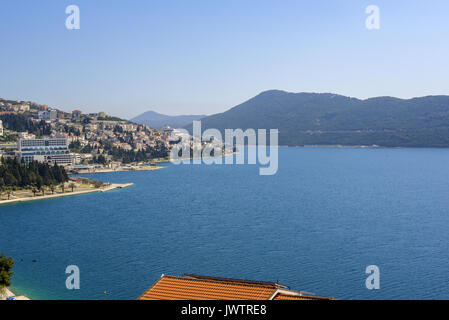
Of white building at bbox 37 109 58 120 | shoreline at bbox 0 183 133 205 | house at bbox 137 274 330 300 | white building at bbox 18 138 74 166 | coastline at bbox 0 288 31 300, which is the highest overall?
white building at bbox 37 109 58 120

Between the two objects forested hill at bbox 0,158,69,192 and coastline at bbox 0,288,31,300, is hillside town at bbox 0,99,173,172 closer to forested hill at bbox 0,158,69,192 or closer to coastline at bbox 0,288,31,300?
forested hill at bbox 0,158,69,192

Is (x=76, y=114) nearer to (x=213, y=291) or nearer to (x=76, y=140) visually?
(x=76, y=140)

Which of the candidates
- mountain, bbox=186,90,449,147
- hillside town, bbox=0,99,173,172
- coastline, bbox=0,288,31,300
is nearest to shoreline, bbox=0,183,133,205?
hillside town, bbox=0,99,173,172

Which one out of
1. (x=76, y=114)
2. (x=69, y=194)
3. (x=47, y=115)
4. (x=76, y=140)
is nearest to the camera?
(x=69, y=194)

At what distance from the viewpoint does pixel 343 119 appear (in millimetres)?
101188

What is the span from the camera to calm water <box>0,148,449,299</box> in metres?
10.7

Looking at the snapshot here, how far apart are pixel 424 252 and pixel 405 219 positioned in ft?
16.6

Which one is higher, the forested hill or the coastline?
the forested hill

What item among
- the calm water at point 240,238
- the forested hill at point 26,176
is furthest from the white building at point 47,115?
the calm water at point 240,238

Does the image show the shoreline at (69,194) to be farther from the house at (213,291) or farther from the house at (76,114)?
the house at (76,114)

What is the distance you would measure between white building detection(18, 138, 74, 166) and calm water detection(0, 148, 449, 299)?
1499 cm

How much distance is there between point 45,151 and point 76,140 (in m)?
9.35

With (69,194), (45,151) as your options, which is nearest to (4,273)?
(69,194)

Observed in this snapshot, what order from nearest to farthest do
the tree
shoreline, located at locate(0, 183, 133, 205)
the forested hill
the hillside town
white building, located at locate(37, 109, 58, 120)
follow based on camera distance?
1. the tree
2. shoreline, located at locate(0, 183, 133, 205)
3. the forested hill
4. the hillside town
5. white building, located at locate(37, 109, 58, 120)
